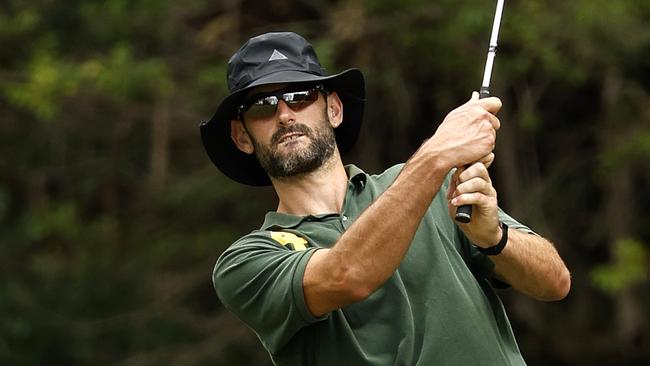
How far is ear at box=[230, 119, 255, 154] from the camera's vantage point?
4.45m

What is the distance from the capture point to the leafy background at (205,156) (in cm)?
1106

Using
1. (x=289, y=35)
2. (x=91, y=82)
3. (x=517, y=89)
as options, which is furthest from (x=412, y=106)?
(x=289, y=35)

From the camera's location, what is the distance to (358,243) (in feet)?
12.3

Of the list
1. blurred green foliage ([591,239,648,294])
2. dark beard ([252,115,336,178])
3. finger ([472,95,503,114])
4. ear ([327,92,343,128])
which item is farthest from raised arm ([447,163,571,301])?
blurred green foliage ([591,239,648,294])

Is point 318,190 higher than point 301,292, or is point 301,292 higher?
point 318,190

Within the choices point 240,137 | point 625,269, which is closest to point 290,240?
point 240,137

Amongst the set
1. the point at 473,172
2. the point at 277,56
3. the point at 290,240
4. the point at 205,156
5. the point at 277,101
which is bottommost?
the point at 205,156

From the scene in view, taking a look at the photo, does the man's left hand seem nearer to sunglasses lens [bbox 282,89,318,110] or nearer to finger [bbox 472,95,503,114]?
finger [bbox 472,95,503,114]

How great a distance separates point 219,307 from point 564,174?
126 inches

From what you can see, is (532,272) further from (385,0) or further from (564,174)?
(564,174)

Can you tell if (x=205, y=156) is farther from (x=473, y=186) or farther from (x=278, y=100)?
(x=473, y=186)

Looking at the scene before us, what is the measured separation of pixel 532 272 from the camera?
402 centimetres

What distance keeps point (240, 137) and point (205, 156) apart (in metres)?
8.37

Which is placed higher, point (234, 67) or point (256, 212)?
point (234, 67)
